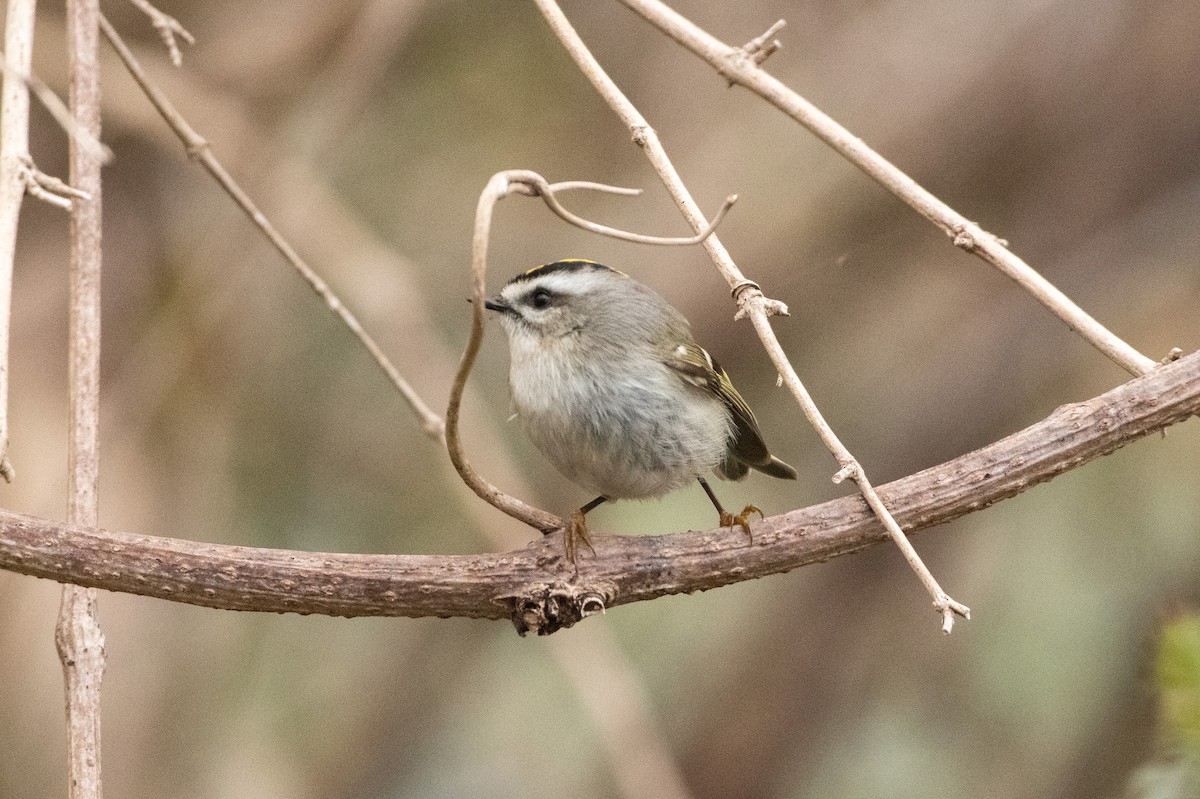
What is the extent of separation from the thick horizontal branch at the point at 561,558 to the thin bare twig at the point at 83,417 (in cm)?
14

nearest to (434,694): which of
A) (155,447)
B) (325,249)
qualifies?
(155,447)

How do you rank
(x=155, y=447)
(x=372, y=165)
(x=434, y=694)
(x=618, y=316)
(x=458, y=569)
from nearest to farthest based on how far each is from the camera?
1. (x=458, y=569)
2. (x=618, y=316)
3. (x=155, y=447)
4. (x=434, y=694)
5. (x=372, y=165)

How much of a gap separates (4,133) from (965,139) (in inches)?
126

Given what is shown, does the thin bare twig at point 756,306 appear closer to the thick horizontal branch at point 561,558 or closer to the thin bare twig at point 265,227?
the thick horizontal branch at point 561,558

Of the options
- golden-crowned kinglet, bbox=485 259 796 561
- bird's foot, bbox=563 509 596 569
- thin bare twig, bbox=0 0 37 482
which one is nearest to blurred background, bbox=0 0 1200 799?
golden-crowned kinglet, bbox=485 259 796 561

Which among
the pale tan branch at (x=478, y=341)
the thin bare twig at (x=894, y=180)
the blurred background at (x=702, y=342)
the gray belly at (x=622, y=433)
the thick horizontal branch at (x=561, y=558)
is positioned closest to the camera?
the pale tan branch at (x=478, y=341)

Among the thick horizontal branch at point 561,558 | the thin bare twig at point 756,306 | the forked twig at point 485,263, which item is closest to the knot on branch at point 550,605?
the thick horizontal branch at point 561,558

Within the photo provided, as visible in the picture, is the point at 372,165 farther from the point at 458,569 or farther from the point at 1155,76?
the point at 458,569

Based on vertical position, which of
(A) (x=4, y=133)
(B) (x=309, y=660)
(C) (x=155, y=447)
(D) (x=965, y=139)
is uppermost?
(D) (x=965, y=139)

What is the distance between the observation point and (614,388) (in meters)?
2.55

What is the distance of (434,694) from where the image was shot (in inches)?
159

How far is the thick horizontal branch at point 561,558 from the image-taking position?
1527 millimetres

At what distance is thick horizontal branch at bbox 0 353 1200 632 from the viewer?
153cm

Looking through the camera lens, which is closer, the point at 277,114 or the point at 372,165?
the point at 277,114
